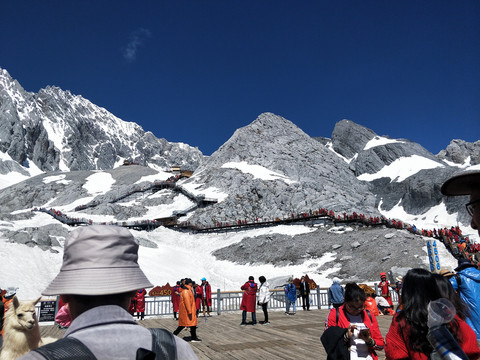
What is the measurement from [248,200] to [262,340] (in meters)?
54.0

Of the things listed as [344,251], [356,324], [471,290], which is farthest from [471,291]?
[344,251]

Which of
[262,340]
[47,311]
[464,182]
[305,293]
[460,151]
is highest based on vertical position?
[460,151]

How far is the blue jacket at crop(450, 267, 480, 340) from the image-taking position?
10.6 ft

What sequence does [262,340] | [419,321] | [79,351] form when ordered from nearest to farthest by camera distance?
[79,351] → [419,321] → [262,340]

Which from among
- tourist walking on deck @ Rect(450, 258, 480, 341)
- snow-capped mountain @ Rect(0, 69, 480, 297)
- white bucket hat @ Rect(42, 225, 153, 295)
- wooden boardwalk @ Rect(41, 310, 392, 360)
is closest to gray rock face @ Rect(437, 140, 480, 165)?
snow-capped mountain @ Rect(0, 69, 480, 297)

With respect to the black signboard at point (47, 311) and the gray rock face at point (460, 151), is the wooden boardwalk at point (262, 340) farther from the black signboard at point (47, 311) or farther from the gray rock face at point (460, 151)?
the gray rock face at point (460, 151)

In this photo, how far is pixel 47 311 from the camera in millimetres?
16344

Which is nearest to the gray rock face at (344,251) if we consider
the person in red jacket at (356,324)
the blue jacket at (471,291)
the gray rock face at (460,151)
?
the person in red jacket at (356,324)

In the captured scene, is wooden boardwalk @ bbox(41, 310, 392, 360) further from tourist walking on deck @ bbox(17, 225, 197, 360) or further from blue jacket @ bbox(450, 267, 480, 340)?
tourist walking on deck @ bbox(17, 225, 197, 360)

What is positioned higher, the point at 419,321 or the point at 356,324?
the point at 419,321

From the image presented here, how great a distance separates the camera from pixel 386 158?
116 meters

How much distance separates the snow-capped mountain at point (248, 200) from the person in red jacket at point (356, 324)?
22211 millimetres

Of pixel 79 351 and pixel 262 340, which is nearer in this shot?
pixel 79 351

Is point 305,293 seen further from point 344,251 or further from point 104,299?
point 104,299
